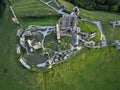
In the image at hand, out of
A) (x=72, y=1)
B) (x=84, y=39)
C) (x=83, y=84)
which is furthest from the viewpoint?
(x=72, y=1)

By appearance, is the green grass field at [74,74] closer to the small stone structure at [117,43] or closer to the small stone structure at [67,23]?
the small stone structure at [117,43]

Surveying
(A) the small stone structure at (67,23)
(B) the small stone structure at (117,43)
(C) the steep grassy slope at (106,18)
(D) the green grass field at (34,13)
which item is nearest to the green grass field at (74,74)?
(C) the steep grassy slope at (106,18)

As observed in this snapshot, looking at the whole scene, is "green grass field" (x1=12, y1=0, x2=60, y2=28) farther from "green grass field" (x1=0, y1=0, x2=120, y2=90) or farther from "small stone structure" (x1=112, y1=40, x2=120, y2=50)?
"small stone structure" (x1=112, y1=40, x2=120, y2=50)

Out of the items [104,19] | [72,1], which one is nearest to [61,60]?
[104,19]

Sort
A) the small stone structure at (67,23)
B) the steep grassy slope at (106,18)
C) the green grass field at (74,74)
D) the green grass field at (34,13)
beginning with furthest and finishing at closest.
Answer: the green grass field at (34,13)
the small stone structure at (67,23)
the steep grassy slope at (106,18)
the green grass field at (74,74)

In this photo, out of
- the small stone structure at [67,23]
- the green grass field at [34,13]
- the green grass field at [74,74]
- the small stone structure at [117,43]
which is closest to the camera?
the green grass field at [74,74]

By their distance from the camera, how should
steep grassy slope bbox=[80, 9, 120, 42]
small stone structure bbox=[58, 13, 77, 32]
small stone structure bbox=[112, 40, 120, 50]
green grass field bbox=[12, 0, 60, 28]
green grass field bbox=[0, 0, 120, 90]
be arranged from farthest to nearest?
green grass field bbox=[12, 0, 60, 28] < small stone structure bbox=[58, 13, 77, 32] < steep grassy slope bbox=[80, 9, 120, 42] < small stone structure bbox=[112, 40, 120, 50] < green grass field bbox=[0, 0, 120, 90]

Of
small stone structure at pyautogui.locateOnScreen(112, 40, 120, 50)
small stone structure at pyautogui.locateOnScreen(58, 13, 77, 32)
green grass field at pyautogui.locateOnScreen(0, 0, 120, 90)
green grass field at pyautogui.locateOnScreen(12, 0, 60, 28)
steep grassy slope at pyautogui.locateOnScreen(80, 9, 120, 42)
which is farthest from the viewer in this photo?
green grass field at pyautogui.locateOnScreen(12, 0, 60, 28)

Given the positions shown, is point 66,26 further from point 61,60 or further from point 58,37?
point 61,60

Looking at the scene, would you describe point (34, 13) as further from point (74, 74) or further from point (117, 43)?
point (117, 43)

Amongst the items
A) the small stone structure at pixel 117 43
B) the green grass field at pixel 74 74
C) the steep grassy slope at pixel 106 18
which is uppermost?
the steep grassy slope at pixel 106 18

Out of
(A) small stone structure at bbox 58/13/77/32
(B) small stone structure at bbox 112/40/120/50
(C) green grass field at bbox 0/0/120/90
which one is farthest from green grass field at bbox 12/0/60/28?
(B) small stone structure at bbox 112/40/120/50
